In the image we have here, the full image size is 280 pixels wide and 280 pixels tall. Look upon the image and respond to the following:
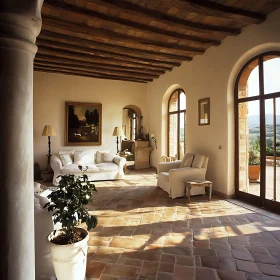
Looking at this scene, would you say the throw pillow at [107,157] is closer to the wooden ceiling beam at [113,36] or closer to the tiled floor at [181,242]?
the tiled floor at [181,242]

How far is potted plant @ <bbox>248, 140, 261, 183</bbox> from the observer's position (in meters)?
4.69

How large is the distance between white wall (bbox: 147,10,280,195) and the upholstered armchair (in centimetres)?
46

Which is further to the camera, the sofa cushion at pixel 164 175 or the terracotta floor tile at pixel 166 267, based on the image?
the sofa cushion at pixel 164 175

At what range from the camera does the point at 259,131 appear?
14.9ft

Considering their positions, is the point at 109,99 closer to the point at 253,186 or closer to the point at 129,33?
the point at 129,33

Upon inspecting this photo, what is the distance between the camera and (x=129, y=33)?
15.6ft

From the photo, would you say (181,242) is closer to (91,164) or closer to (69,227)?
(69,227)

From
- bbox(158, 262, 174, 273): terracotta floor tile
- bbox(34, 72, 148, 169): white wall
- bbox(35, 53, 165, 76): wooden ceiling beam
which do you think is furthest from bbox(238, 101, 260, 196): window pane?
bbox(34, 72, 148, 169): white wall

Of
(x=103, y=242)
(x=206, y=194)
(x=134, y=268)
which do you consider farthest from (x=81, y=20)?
(x=206, y=194)

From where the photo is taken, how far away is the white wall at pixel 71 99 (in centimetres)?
775

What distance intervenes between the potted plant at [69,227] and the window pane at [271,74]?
3.88 meters

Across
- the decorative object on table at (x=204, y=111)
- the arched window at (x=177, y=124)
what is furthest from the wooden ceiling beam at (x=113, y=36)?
→ the arched window at (x=177, y=124)

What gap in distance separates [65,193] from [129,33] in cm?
388

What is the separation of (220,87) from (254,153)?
1673 millimetres
